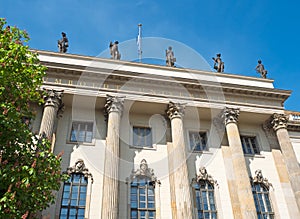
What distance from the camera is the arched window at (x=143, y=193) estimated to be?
16.5 metres

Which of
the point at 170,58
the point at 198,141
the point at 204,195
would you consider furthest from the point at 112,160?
the point at 170,58

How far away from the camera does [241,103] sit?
835 inches

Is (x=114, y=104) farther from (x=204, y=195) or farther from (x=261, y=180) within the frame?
(x=261, y=180)

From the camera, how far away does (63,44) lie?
856 inches

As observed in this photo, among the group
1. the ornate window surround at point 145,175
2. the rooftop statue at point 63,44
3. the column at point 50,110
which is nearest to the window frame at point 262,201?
the ornate window surround at point 145,175

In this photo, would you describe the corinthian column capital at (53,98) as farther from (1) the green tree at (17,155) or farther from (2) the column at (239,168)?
(2) the column at (239,168)

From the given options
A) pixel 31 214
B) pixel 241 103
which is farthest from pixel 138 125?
pixel 31 214

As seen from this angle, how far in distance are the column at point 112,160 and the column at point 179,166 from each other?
11.2ft

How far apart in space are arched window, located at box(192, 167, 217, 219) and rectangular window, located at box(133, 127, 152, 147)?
3.84 m

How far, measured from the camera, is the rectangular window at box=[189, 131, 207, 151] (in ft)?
66.2

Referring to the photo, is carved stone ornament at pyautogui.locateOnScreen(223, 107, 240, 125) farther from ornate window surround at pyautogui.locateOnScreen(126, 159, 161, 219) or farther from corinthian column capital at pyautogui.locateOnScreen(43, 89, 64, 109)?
corinthian column capital at pyautogui.locateOnScreen(43, 89, 64, 109)

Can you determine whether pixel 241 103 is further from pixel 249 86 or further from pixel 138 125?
pixel 138 125

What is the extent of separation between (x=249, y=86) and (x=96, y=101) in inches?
431

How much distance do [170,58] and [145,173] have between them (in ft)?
Answer: 31.8
